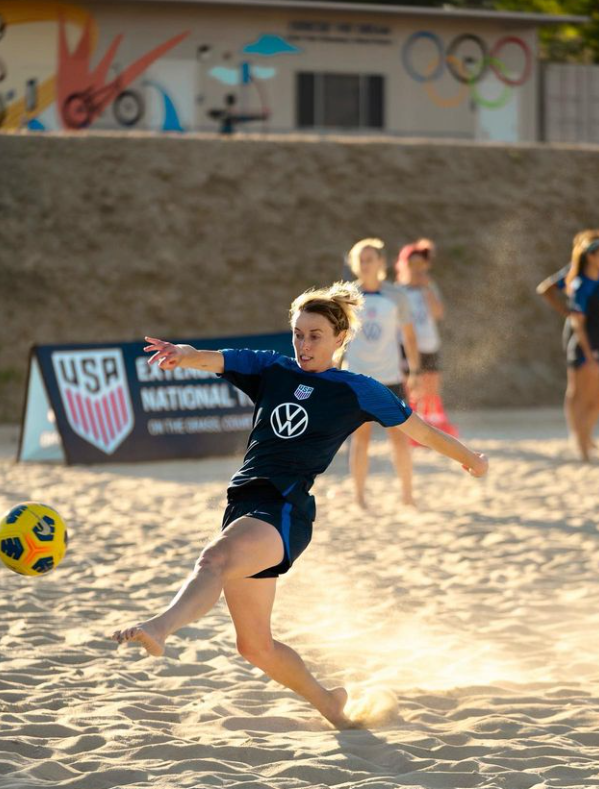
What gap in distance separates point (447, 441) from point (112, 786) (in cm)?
155

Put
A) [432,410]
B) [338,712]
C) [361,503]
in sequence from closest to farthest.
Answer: [338,712] < [361,503] < [432,410]

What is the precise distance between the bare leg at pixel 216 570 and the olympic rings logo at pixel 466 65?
21629 millimetres

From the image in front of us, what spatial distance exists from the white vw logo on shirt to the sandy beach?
3.46 ft

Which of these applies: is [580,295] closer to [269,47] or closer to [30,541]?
[30,541]

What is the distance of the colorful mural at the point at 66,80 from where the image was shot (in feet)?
74.4

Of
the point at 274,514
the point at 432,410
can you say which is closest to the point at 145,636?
the point at 274,514

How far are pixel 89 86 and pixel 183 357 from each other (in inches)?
769

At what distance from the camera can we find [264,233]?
1812cm

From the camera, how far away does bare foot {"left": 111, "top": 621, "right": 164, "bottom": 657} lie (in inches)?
142

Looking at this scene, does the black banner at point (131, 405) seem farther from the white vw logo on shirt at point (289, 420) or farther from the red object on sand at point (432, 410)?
the white vw logo on shirt at point (289, 420)

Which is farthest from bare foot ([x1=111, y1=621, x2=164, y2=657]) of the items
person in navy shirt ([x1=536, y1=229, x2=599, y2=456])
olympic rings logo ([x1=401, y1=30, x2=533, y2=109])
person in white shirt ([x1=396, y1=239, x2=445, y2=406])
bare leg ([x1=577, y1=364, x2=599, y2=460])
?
olympic rings logo ([x1=401, y1=30, x2=533, y2=109])

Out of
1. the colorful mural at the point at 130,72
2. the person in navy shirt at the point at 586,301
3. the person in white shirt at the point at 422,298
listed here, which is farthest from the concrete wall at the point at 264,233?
the person in navy shirt at the point at 586,301

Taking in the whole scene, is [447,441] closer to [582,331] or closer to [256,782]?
[256,782]

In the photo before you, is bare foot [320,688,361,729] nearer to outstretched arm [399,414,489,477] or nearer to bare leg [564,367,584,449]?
outstretched arm [399,414,489,477]
